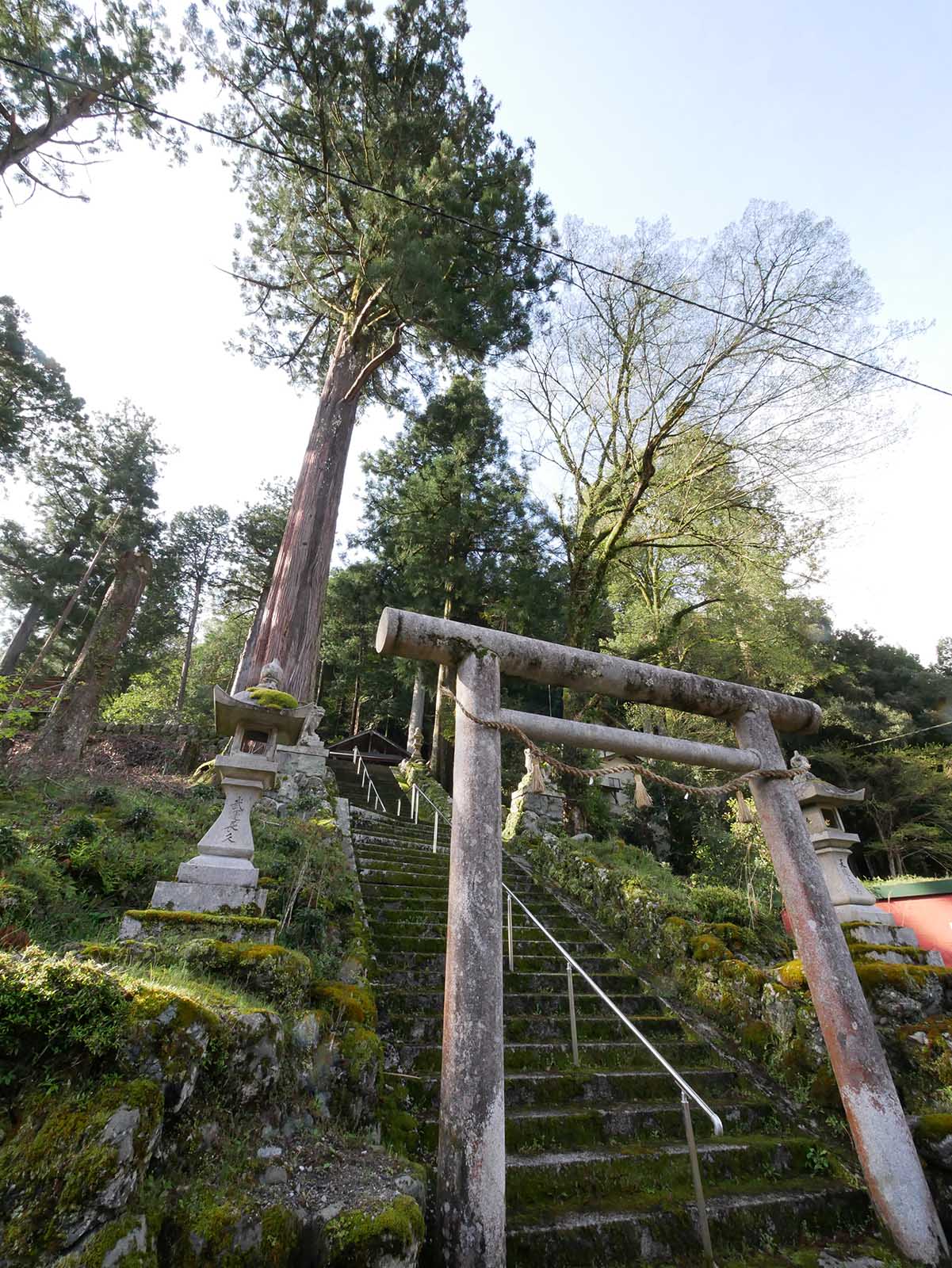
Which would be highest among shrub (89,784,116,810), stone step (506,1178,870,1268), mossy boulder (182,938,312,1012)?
shrub (89,784,116,810)

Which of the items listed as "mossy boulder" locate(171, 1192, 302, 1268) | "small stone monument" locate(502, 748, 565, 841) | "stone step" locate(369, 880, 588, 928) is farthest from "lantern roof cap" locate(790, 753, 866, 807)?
"mossy boulder" locate(171, 1192, 302, 1268)

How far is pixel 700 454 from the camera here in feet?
36.7

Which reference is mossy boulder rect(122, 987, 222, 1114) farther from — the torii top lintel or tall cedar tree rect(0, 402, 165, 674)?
tall cedar tree rect(0, 402, 165, 674)

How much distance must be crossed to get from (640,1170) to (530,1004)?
1570 millimetres

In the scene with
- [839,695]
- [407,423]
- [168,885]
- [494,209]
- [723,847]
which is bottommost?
[168,885]

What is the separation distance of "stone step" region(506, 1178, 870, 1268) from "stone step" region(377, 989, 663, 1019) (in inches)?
53.9

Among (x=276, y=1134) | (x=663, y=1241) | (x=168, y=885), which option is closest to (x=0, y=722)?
(x=168, y=885)

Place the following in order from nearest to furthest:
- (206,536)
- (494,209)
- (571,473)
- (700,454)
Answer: (494,209) < (700,454) < (571,473) < (206,536)

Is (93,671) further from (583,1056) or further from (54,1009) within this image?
(583,1056)

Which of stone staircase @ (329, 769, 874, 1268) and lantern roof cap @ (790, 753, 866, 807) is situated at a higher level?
lantern roof cap @ (790, 753, 866, 807)

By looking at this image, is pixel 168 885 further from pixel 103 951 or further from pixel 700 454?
pixel 700 454

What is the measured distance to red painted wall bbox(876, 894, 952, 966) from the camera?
8.51 meters

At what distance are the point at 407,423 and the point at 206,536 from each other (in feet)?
A: 33.2

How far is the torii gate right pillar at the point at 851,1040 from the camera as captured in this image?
9.97 feet
